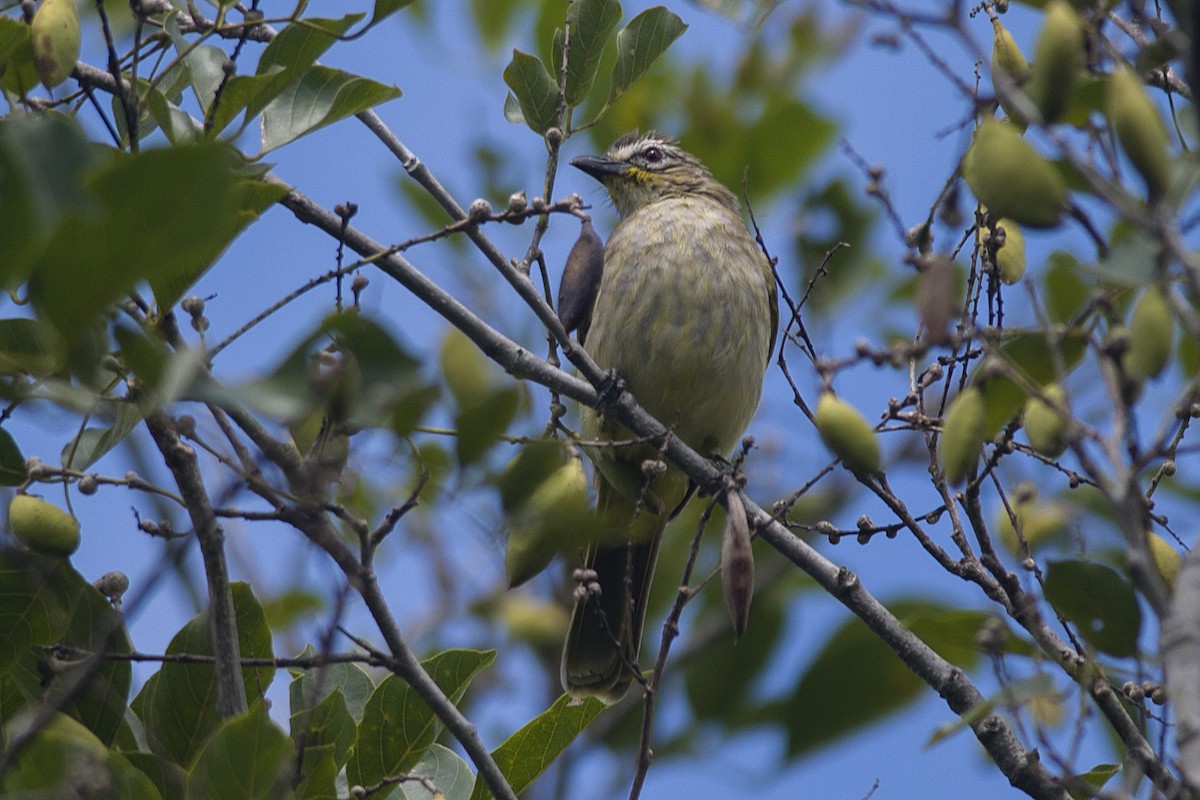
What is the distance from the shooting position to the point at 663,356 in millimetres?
5656

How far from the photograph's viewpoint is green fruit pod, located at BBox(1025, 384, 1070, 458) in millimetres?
2138

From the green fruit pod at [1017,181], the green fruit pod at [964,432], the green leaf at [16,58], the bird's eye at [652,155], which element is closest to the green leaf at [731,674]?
the bird's eye at [652,155]

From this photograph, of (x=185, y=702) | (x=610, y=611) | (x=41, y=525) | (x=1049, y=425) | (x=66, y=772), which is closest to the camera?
(x=1049, y=425)

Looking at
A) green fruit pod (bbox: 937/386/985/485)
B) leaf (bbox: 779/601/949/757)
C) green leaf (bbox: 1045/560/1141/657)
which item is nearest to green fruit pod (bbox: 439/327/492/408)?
green fruit pod (bbox: 937/386/985/485)

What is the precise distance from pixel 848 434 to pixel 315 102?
1655 millimetres

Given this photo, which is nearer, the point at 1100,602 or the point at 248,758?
the point at 1100,602

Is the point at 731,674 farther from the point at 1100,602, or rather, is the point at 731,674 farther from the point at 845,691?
the point at 1100,602

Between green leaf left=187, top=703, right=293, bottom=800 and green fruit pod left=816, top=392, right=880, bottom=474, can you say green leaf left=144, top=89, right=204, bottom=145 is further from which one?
green fruit pod left=816, top=392, right=880, bottom=474

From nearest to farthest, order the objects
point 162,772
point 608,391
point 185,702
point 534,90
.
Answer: point 162,772 < point 185,702 < point 534,90 < point 608,391

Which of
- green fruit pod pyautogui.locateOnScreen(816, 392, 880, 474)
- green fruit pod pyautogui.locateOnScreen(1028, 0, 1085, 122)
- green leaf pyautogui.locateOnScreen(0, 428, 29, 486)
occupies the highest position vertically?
green fruit pod pyautogui.locateOnScreen(1028, 0, 1085, 122)

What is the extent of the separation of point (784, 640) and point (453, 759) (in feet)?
8.13

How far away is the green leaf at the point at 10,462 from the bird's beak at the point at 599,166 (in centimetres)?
415

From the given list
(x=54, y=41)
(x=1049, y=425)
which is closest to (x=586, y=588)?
(x=1049, y=425)

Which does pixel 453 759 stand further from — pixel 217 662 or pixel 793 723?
pixel 793 723
